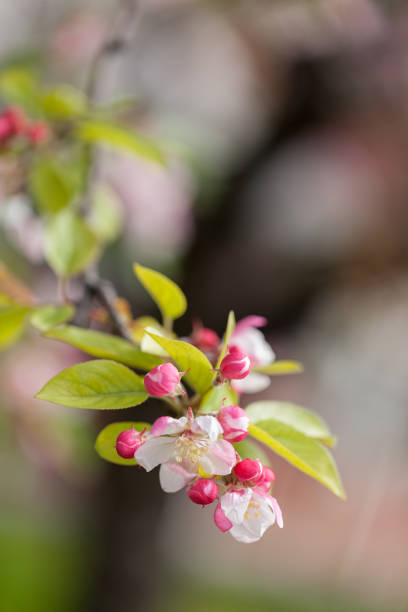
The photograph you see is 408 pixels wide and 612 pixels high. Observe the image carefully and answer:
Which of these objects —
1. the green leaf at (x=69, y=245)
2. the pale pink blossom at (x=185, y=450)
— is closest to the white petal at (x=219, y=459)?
the pale pink blossom at (x=185, y=450)

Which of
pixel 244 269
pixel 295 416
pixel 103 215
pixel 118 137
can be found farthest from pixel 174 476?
pixel 244 269

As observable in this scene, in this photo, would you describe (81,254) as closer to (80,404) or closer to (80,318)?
(80,318)

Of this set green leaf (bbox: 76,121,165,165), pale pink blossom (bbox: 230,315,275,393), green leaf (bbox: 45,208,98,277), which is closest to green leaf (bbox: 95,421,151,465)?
pale pink blossom (bbox: 230,315,275,393)

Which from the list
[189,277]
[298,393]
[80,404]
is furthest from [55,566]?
[80,404]

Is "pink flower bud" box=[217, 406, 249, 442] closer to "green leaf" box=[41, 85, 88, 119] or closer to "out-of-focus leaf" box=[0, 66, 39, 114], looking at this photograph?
"green leaf" box=[41, 85, 88, 119]

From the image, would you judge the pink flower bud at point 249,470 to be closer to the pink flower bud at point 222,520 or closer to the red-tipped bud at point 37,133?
the pink flower bud at point 222,520

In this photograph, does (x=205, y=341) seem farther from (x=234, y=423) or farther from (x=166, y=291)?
(x=234, y=423)
